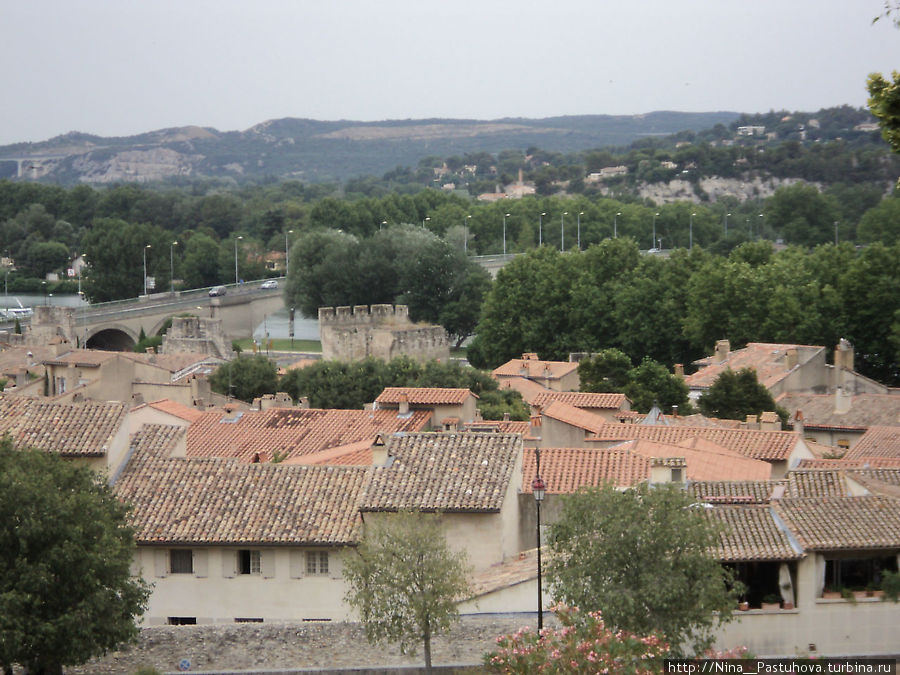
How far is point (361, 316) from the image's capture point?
70.7 metres

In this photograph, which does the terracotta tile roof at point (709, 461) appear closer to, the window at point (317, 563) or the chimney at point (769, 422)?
the window at point (317, 563)

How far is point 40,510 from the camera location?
1725 cm

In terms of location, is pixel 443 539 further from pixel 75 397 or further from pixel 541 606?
pixel 75 397

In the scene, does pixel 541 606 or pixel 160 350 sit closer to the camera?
pixel 541 606

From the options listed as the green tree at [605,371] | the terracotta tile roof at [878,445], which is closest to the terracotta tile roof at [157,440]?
the terracotta tile roof at [878,445]

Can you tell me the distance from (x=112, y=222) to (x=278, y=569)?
358 ft

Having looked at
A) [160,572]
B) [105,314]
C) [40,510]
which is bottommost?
[105,314]

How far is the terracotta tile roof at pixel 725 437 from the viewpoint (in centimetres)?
2914

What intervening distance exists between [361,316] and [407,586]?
53.4 meters

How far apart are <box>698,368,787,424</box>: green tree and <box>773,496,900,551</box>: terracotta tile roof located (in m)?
23.8

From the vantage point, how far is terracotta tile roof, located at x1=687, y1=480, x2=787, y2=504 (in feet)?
66.9

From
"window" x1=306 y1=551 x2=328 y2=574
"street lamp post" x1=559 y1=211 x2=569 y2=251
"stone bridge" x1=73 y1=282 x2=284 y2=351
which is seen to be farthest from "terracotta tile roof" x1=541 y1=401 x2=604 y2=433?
"street lamp post" x1=559 y1=211 x2=569 y2=251

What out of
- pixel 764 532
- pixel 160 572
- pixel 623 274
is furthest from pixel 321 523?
pixel 623 274

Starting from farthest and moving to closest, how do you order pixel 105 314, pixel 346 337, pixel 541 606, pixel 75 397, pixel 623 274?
pixel 105 314 < pixel 623 274 < pixel 346 337 < pixel 75 397 < pixel 541 606
